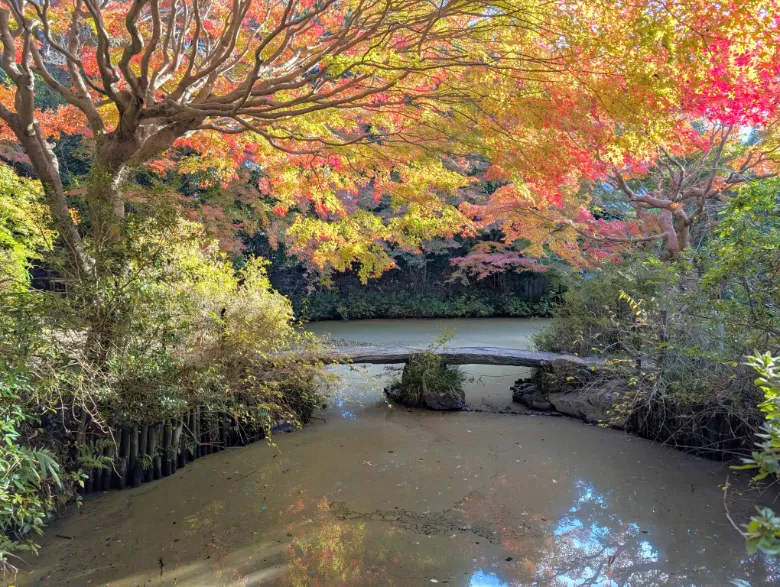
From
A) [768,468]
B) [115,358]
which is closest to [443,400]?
[115,358]

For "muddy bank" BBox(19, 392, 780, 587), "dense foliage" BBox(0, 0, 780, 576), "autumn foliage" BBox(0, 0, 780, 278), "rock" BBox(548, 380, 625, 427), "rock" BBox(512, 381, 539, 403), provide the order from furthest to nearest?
"rock" BBox(512, 381, 539, 403) < "rock" BBox(548, 380, 625, 427) < "autumn foliage" BBox(0, 0, 780, 278) < "dense foliage" BBox(0, 0, 780, 576) < "muddy bank" BBox(19, 392, 780, 587)

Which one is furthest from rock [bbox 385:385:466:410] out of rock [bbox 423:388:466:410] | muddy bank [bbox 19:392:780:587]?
muddy bank [bbox 19:392:780:587]

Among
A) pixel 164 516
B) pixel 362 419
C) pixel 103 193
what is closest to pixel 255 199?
pixel 362 419

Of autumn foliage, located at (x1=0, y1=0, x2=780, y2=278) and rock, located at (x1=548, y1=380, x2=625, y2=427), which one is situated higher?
autumn foliage, located at (x1=0, y1=0, x2=780, y2=278)

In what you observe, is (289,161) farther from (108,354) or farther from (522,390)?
(522,390)

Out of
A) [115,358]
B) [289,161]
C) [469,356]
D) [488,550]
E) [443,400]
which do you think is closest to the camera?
[488,550]

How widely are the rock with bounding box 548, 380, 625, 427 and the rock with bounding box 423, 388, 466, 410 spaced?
1.04m

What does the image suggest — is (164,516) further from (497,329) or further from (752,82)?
(497,329)

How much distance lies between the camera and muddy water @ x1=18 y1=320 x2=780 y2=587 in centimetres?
272

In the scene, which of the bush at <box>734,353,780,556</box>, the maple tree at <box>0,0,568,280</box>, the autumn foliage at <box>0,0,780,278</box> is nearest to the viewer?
the bush at <box>734,353,780,556</box>

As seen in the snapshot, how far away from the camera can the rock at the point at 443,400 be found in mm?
5734

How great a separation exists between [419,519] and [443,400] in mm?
2517

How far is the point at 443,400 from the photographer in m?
5.75

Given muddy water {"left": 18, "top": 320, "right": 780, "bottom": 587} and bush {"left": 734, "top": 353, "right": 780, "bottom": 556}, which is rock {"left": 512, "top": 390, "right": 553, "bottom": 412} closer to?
muddy water {"left": 18, "top": 320, "right": 780, "bottom": 587}
